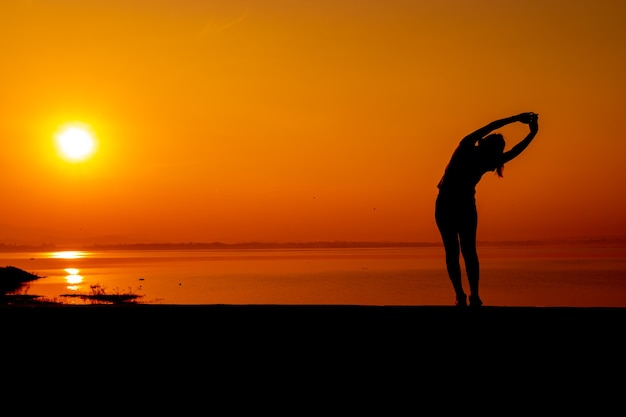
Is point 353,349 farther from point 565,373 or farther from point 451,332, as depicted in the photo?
point 565,373

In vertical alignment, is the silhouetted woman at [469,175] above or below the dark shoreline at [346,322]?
above

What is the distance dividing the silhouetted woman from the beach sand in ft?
4.00

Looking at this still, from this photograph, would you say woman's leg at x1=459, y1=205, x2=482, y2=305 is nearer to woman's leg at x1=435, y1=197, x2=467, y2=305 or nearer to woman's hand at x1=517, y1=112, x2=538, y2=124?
woman's leg at x1=435, y1=197, x2=467, y2=305

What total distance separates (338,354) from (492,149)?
3616 millimetres

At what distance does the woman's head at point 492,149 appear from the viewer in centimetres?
830

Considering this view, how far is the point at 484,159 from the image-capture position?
8320 millimetres

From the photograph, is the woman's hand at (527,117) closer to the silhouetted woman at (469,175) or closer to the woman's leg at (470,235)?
the silhouetted woman at (469,175)

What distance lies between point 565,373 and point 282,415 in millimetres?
2118

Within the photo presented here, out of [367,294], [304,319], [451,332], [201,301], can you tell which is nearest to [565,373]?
[451,332]

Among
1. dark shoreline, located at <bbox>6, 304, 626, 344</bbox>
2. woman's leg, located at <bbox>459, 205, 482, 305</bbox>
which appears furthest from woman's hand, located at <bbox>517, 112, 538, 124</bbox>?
dark shoreline, located at <bbox>6, 304, 626, 344</bbox>

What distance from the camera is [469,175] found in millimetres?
8375

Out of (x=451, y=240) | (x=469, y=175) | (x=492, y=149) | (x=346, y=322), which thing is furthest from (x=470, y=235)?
(x=346, y=322)

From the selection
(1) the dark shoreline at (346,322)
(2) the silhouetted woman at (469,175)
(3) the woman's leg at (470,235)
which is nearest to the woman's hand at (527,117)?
(2) the silhouetted woman at (469,175)

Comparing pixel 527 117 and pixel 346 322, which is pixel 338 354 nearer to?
pixel 346 322
